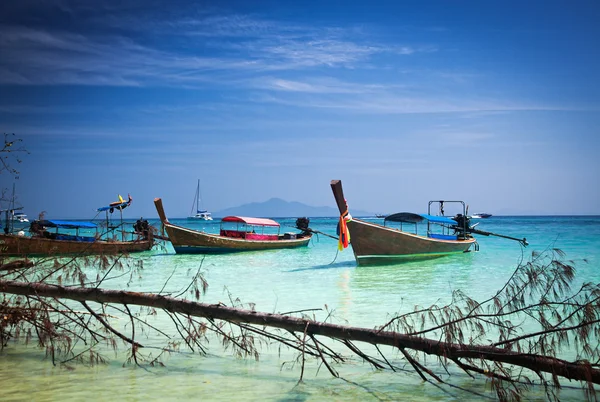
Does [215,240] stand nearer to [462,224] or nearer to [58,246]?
[462,224]

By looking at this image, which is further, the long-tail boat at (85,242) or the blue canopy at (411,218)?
the blue canopy at (411,218)

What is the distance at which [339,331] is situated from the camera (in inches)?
184

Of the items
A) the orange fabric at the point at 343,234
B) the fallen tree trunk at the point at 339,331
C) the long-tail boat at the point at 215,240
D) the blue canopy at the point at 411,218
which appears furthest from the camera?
the long-tail boat at the point at 215,240

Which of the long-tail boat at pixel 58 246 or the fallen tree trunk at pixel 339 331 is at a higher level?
the long-tail boat at pixel 58 246

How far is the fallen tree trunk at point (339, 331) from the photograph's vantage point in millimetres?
4090

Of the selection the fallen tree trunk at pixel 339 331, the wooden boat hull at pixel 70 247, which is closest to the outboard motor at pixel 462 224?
the wooden boat hull at pixel 70 247

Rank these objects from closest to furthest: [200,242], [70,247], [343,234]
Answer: [70,247] → [343,234] → [200,242]

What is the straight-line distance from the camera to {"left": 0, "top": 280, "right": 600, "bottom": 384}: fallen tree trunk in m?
4.09

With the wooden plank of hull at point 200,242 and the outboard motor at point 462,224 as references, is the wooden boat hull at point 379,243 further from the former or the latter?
the wooden plank of hull at point 200,242

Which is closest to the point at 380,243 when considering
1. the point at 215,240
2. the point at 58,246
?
the point at 215,240

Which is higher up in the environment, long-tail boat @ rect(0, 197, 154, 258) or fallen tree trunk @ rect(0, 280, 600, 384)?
long-tail boat @ rect(0, 197, 154, 258)

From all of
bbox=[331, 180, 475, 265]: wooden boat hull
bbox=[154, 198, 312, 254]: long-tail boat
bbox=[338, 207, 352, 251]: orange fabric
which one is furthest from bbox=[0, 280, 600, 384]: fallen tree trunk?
bbox=[154, 198, 312, 254]: long-tail boat

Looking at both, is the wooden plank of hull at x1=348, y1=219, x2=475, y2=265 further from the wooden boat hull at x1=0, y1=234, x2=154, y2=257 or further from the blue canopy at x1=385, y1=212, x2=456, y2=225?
the wooden boat hull at x1=0, y1=234, x2=154, y2=257

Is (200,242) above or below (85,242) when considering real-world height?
below
